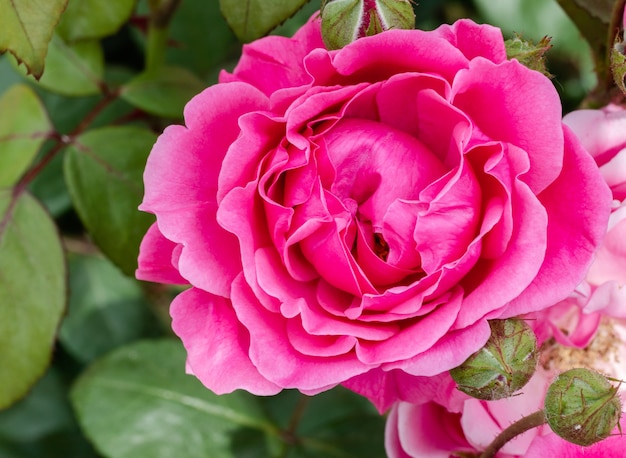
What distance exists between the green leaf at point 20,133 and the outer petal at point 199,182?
1.26ft

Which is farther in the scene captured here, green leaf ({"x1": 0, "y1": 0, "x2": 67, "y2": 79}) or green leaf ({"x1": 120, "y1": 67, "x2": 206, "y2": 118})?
green leaf ({"x1": 120, "y1": 67, "x2": 206, "y2": 118})

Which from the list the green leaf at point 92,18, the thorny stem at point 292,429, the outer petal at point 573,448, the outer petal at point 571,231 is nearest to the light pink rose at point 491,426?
the outer petal at point 573,448

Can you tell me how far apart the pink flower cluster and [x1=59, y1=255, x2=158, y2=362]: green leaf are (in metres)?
0.53

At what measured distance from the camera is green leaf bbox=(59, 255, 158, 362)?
1.12 meters

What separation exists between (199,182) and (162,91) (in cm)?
37

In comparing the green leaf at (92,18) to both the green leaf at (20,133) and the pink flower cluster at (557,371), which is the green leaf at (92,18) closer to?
the green leaf at (20,133)

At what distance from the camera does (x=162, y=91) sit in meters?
0.93

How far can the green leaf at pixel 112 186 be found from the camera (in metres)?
0.85

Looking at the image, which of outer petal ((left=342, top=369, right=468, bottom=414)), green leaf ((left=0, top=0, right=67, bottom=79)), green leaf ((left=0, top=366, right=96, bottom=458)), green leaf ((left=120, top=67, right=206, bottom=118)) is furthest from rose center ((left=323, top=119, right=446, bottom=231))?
green leaf ((left=0, top=366, right=96, bottom=458))

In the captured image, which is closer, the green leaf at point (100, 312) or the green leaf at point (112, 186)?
the green leaf at point (112, 186)

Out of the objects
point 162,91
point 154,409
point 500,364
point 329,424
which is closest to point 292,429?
point 329,424

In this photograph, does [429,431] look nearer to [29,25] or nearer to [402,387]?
[402,387]

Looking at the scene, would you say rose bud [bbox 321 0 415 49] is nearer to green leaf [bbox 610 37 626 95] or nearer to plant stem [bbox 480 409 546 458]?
green leaf [bbox 610 37 626 95]

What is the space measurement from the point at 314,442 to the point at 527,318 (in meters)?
0.48
